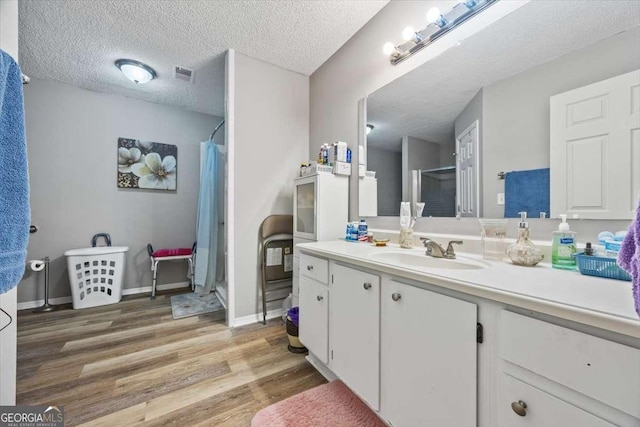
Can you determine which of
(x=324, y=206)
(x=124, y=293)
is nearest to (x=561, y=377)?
(x=324, y=206)

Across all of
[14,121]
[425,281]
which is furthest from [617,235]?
[14,121]

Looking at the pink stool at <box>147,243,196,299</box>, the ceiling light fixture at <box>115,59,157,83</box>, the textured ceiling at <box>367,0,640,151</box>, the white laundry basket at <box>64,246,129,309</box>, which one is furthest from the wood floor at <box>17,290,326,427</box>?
the ceiling light fixture at <box>115,59,157,83</box>

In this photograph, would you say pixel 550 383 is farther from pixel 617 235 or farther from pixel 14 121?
pixel 14 121

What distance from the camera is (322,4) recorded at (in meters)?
1.75

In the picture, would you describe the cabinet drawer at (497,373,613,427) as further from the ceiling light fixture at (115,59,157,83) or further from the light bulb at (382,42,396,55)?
the ceiling light fixture at (115,59,157,83)

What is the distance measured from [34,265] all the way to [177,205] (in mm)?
1433

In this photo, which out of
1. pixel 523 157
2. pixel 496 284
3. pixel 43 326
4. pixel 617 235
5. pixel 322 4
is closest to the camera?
pixel 496 284

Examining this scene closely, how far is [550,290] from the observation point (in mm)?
652

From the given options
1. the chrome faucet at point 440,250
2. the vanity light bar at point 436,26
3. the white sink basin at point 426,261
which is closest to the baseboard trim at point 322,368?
the white sink basin at point 426,261

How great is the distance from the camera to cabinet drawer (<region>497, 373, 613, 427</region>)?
54cm

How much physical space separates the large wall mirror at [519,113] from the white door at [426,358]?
2.24 feet

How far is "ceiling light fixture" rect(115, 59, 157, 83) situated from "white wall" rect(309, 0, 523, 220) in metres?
1.71

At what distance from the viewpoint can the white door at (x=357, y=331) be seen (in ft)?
3.48

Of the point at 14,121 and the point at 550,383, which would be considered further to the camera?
the point at 14,121
